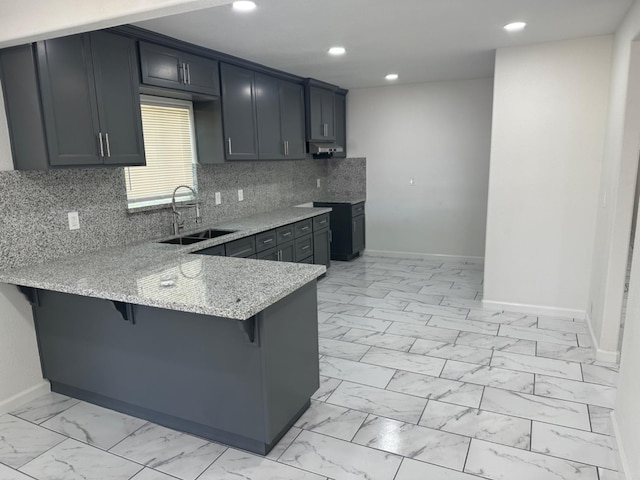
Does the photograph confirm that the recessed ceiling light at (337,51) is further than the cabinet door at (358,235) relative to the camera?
No

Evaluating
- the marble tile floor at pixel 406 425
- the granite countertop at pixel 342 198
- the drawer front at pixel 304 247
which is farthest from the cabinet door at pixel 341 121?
the marble tile floor at pixel 406 425

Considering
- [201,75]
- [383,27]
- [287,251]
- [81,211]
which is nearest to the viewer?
[81,211]

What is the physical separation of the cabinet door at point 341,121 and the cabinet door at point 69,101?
152 inches

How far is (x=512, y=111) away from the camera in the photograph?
395 centimetres

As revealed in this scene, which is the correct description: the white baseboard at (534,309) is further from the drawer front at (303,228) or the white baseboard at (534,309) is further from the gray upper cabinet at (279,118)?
the gray upper cabinet at (279,118)

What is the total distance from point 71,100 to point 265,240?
203 centimetres

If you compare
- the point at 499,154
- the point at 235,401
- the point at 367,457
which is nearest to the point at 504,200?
the point at 499,154

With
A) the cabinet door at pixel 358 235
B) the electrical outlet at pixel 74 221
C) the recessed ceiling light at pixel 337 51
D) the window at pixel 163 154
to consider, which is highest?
the recessed ceiling light at pixel 337 51

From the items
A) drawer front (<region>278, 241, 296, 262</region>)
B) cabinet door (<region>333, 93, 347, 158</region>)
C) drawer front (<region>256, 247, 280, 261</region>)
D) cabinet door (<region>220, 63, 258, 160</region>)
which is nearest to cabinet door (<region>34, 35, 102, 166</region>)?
cabinet door (<region>220, 63, 258, 160</region>)

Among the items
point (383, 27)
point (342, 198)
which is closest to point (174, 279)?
point (383, 27)

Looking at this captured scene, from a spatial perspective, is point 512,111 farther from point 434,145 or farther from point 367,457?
point 367,457

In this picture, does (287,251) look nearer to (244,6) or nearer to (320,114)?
(320,114)

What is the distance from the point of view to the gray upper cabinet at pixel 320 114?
5.34m

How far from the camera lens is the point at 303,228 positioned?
4938 millimetres
